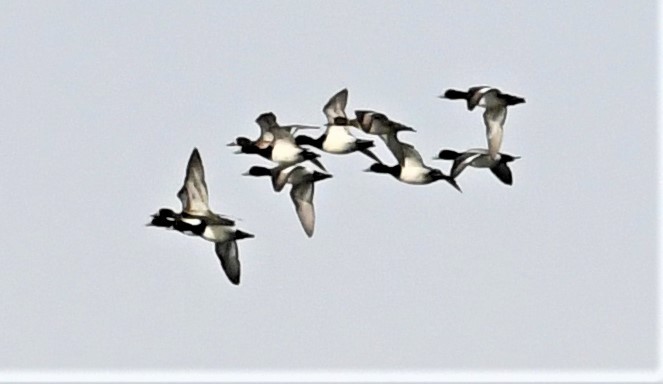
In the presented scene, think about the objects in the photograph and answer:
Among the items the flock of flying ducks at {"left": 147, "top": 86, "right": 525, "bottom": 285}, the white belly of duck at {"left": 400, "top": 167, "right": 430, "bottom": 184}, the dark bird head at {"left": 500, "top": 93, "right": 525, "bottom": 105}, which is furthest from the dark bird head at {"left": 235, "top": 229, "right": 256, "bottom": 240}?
the dark bird head at {"left": 500, "top": 93, "right": 525, "bottom": 105}

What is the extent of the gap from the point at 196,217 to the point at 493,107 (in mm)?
2862

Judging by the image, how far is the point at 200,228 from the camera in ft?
96.6

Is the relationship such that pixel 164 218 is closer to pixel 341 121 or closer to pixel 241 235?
pixel 241 235

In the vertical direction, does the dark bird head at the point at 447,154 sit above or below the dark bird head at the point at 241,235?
above

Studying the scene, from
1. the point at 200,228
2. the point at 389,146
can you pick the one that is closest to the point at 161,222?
the point at 200,228

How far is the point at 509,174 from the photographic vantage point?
29.8 m

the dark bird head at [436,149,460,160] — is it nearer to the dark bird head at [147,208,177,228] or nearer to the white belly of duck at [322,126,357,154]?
the white belly of duck at [322,126,357,154]

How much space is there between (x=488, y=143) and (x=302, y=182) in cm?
188

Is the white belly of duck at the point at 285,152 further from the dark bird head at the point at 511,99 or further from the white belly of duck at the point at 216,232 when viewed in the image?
the dark bird head at the point at 511,99

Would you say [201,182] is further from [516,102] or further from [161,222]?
[516,102]

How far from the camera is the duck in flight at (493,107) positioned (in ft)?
95.8

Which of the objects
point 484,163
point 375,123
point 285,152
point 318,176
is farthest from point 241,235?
point 484,163

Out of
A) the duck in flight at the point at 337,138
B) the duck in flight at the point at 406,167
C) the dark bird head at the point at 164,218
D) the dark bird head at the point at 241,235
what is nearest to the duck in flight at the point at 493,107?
the duck in flight at the point at 406,167

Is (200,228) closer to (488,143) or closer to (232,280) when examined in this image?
(232,280)
